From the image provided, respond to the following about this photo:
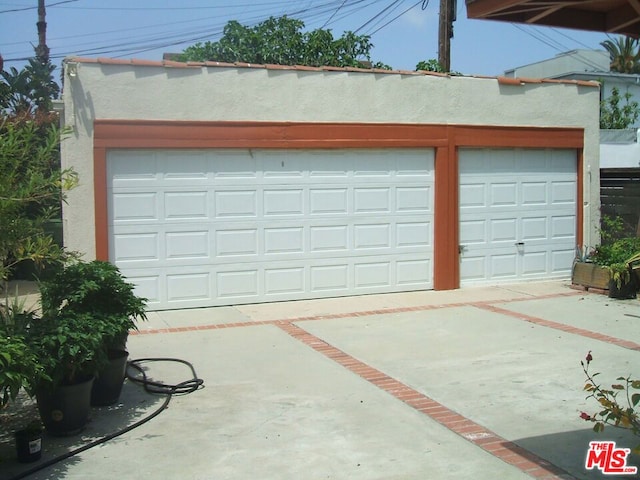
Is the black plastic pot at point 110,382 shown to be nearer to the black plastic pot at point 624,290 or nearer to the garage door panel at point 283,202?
the garage door panel at point 283,202

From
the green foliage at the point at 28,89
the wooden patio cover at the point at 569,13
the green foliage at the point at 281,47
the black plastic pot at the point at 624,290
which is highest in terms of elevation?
the green foliage at the point at 281,47

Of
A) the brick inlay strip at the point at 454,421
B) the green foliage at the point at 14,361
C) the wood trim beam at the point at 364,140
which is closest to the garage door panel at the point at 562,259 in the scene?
the wood trim beam at the point at 364,140

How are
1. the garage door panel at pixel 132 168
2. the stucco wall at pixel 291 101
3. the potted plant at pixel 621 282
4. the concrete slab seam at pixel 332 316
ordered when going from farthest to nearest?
the potted plant at pixel 621 282, the garage door panel at pixel 132 168, the stucco wall at pixel 291 101, the concrete slab seam at pixel 332 316

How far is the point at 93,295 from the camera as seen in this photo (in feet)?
19.3

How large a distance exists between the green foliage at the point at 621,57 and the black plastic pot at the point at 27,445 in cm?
4458

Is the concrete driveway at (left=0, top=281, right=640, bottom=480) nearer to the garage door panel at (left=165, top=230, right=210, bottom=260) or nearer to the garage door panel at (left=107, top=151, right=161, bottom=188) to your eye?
the garage door panel at (left=165, top=230, right=210, bottom=260)

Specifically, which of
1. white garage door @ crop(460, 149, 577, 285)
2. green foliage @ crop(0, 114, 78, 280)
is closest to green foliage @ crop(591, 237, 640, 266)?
white garage door @ crop(460, 149, 577, 285)

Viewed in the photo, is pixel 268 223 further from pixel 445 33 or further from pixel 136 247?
pixel 445 33

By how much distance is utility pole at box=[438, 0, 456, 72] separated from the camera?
1708 centimetres

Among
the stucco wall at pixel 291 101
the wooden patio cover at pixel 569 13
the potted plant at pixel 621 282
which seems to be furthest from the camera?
the potted plant at pixel 621 282

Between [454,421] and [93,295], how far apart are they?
3131 mm

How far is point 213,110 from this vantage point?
10.2m

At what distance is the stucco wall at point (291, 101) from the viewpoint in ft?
Result: 31.6
